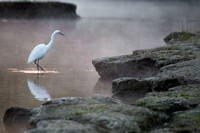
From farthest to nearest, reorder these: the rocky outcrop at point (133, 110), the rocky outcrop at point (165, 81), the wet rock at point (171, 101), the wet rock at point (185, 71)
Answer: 1. the wet rock at point (185, 71)
2. the wet rock at point (171, 101)
3. the rocky outcrop at point (165, 81)
4. the rocky outcrop at point (133, 110)

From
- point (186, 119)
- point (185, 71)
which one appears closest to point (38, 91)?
point (185, 71)

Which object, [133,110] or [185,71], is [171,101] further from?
[185,71]

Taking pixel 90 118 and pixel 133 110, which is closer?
pixel 90 118

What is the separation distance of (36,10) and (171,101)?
2781 cm

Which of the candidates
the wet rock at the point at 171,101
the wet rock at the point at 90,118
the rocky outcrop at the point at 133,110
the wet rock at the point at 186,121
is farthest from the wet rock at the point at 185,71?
the wet rock at the point at 90,118

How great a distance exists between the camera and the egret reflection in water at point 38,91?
5891mm

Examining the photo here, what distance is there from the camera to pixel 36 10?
31.1 metres

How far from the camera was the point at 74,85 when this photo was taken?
6883mm

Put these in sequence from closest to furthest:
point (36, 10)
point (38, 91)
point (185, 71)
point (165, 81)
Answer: point (165, 81) → point (185, 71) → point (38, 91) → point (36, 10)

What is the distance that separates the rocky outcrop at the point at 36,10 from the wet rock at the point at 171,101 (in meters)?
26.5

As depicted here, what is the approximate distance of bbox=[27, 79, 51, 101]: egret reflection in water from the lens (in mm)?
5891

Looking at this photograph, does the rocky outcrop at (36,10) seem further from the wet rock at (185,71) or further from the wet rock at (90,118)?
the wet rock at (90,118)

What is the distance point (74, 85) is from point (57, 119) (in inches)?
128

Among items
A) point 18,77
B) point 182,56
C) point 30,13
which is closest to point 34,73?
point 18,77
